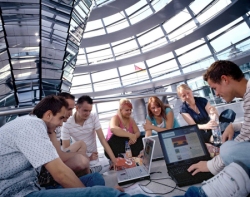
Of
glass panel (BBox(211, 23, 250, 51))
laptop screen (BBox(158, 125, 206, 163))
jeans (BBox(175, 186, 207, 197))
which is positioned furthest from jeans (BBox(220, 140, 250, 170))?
glass panel (BBox(211, 23, 250, 51))

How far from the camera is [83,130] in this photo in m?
2.39

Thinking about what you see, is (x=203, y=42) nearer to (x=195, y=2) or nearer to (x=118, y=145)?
(x=195, y=2)

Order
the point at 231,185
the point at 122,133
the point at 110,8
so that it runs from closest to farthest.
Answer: the point at 231,185
the point at 122,133
the point at 110,8

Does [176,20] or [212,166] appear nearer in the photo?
[212,166]

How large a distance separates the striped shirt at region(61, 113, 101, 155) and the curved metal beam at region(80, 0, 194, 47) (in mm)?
12598

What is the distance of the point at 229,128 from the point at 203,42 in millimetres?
13705

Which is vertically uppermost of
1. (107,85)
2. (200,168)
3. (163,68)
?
(163,68)

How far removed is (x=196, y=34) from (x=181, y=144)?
13.2m

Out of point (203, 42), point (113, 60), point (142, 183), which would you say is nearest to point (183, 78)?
point (203, 42)

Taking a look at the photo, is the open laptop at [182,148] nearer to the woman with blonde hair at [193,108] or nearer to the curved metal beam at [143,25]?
the woman with blonde hair at [193,108]

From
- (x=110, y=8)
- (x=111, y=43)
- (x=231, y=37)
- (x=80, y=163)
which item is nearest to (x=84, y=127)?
(x=80, y=163)

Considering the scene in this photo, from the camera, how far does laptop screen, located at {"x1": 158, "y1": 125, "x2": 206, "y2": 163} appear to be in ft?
4.50

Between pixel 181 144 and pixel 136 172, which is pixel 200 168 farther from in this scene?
pixel 136 172

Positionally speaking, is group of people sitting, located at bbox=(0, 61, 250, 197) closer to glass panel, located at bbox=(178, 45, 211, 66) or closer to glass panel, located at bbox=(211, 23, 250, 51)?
glass panel, located at bbox=(211, 23, 250, 51)
